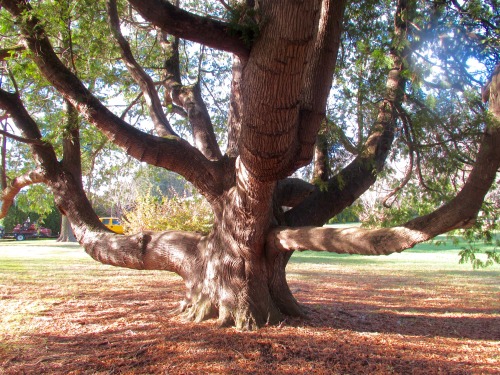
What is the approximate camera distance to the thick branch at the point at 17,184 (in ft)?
23.9

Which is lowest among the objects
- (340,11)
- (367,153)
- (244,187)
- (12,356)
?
(12,356)

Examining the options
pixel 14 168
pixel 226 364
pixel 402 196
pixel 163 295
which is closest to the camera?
pixel 226 364

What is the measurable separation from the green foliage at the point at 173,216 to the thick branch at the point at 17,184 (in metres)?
8.24

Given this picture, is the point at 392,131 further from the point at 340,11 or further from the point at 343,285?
the point at 343,285

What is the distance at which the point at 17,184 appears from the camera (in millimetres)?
7855

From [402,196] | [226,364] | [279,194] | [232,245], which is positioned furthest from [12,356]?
[402,196]

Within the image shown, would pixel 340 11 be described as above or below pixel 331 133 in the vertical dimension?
above

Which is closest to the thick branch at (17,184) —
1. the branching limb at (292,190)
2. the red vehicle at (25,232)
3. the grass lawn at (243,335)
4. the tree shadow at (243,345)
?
the grass lawn at (243,335)

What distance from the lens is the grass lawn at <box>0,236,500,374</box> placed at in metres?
4.70

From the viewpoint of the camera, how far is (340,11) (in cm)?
491

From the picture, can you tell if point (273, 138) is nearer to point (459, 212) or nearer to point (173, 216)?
point (459, 212)

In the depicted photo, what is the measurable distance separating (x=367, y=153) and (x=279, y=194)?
142 cm

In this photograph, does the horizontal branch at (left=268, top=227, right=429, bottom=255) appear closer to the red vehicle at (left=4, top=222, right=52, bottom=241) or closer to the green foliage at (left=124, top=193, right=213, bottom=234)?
the green foliage at (left=124, top=193, right=213, bottom=234)

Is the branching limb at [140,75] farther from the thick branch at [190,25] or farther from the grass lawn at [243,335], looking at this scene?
the grass lawn at [243,335]
